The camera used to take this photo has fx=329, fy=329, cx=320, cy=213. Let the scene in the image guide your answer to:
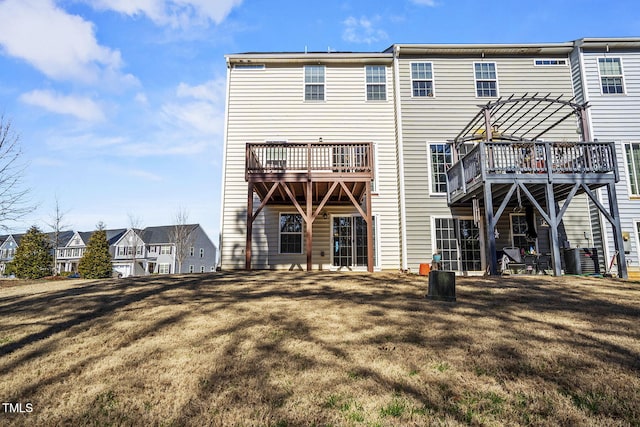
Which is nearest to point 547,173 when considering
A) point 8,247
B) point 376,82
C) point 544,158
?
point 544,158

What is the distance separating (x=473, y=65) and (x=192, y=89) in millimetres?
13003

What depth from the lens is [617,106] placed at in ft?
Result: 40.6

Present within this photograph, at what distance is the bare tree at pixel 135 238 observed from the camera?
39.3m

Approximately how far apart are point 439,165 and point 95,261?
28.3 m

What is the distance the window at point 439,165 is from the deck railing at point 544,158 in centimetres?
243

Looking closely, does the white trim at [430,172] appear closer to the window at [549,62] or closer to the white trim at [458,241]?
the white trim at [458,241]

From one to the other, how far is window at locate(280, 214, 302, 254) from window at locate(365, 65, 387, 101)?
18.8ft

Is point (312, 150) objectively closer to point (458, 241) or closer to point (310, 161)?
point (310, 161)

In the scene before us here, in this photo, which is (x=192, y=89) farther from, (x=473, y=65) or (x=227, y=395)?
(x=227, y=395)

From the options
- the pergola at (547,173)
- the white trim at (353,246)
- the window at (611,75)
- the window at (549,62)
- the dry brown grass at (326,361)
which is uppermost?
the window at (549,62)

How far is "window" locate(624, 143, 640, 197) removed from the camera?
12.0m

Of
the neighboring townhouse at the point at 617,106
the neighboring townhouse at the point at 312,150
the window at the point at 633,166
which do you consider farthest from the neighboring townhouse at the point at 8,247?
the window at the point at 633,166

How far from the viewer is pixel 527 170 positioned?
30.8 ft

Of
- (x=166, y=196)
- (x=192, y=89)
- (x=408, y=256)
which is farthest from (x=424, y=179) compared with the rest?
(x=166, y=196)
